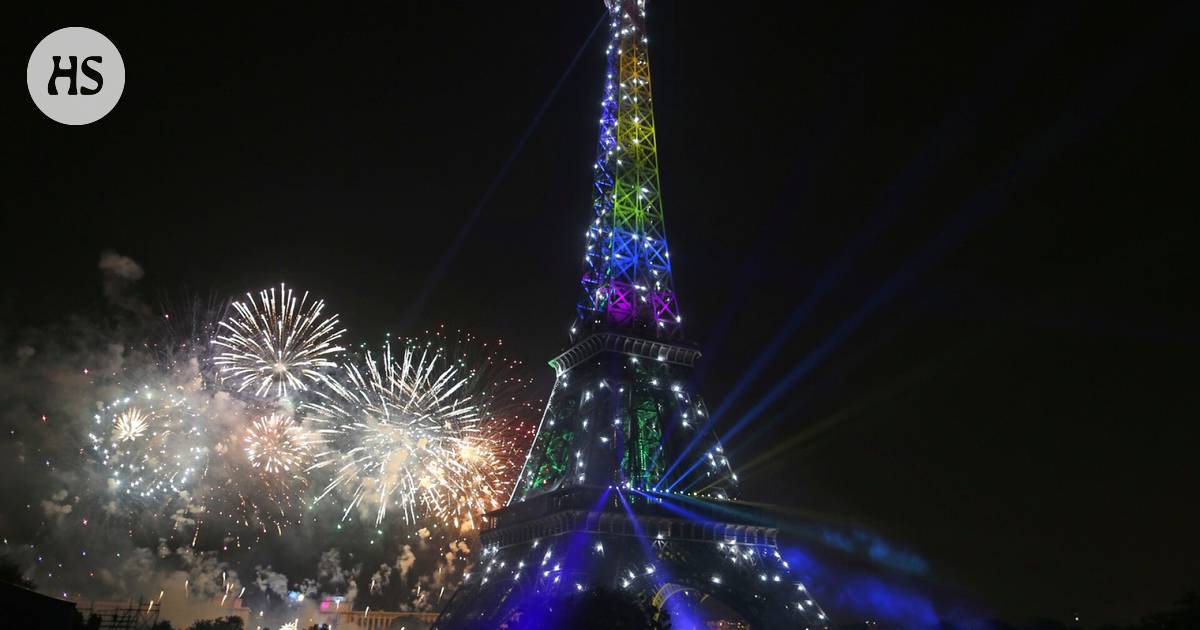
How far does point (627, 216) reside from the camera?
37344 mm

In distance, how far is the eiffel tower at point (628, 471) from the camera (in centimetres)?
2684

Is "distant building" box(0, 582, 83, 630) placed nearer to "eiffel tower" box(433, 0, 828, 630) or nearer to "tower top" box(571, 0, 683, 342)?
"eiffel tower" box(433, 0, 828, 630)

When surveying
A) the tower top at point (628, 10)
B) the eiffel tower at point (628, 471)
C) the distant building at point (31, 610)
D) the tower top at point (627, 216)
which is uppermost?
the tower top at point (628, 10)

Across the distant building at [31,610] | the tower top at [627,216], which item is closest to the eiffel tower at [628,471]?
the tower top at [627,216]

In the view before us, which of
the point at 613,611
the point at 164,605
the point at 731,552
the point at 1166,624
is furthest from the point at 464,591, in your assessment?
the point at 1166,624

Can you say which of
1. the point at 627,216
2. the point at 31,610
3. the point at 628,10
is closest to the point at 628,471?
the point at 627,216

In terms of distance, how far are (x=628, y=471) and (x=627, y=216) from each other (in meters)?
14.1

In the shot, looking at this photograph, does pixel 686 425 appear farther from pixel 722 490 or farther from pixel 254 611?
pixel 254 611

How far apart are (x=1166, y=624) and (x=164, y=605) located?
50.8 meters

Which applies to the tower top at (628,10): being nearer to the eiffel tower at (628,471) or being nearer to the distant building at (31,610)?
the eiffel tower at (628,471)

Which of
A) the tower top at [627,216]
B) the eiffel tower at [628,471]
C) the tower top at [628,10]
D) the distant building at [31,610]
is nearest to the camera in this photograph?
the distant building at [31,610]

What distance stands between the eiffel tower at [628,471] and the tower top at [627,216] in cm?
8

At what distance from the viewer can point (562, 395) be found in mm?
35469

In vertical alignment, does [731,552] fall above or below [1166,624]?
above
